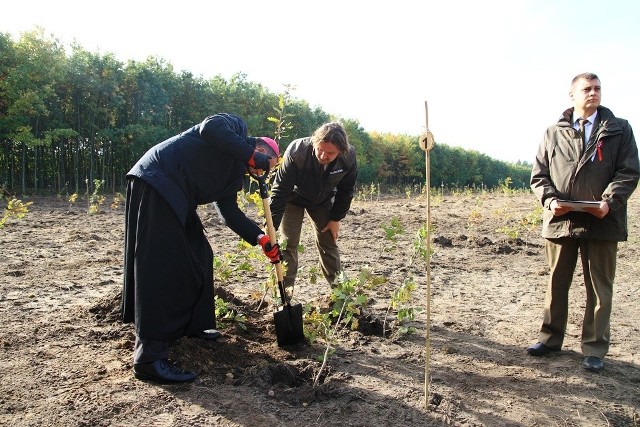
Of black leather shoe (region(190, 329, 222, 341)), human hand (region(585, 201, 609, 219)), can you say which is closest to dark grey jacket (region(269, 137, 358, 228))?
black leather shoe (region(190, 329, 222, 341))

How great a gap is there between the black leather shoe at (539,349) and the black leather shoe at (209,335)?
7.33 ft

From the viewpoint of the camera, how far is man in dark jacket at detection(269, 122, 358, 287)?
12.2 feet

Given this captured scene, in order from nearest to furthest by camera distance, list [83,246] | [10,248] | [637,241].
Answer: [10,248]
[83,246]
[637,241]

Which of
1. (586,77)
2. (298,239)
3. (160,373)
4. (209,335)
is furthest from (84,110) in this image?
(586,77)

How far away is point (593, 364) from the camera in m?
3.09

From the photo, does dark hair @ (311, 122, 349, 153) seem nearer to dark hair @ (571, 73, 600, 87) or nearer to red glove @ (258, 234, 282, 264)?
red glove @ (258, 234, 282, 264)

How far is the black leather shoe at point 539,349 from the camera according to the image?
3.37 metres

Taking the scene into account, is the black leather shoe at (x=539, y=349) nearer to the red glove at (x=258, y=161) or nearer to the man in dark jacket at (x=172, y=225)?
the man in dark jacket at (x=172, y=225)

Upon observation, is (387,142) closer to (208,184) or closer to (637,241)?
(637,241)

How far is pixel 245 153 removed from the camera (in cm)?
272

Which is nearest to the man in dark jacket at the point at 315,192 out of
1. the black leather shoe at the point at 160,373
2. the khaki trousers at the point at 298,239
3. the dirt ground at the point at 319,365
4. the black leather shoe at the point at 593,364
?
the khaki trousers at the point at 298,239

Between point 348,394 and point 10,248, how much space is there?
5.58 meters

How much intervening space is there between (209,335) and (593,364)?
2.57 metres

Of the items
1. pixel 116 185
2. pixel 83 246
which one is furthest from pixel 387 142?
pixel 83 246
